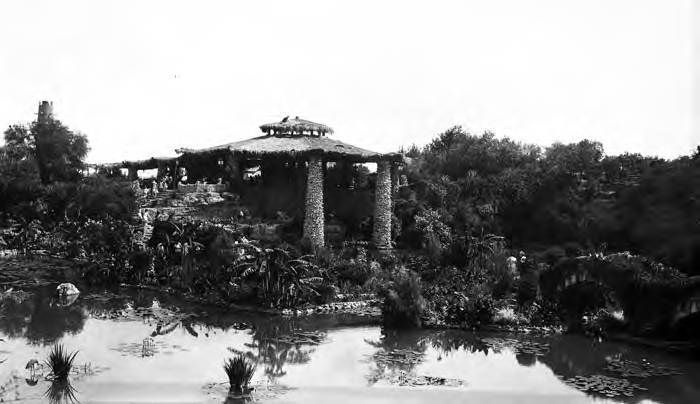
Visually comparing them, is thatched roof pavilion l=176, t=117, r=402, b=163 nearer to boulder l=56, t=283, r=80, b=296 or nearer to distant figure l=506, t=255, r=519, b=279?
distant figure l=506, t=255, r=519, b=279

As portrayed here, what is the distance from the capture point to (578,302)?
21.1 metres

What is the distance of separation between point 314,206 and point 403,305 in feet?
27.5

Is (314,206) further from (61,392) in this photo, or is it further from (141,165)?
(61,392)

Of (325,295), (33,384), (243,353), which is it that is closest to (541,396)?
(243,353)

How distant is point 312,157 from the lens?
2825 cm

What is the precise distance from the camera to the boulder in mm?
23938

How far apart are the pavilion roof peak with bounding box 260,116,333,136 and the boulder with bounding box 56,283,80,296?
11.8m

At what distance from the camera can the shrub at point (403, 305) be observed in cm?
2072

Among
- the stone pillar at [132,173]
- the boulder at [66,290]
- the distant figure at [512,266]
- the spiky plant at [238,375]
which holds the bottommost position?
the spiky plant at [238,375]

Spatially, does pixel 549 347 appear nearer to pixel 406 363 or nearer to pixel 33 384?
pixel 406 363

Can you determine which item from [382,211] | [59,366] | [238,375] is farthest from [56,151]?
[238,375]

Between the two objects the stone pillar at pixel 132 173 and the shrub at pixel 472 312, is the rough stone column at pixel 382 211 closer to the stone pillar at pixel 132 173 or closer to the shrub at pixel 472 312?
the shrub at pixel 472 312

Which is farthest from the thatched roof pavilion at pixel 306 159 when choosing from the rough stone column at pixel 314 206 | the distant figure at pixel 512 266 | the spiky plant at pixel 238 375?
the spiky plant at pixel 238 375

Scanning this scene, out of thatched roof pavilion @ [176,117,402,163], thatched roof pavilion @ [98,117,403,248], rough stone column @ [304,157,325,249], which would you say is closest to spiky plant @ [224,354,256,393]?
thatched roof pavilion @ [98,117,403,248]
